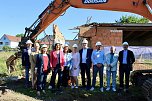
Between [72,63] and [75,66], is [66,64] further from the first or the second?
[75,66]

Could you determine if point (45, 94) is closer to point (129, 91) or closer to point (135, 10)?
point (129, 91)

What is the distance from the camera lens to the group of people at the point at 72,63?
11750mm

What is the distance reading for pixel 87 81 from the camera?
40.3ft

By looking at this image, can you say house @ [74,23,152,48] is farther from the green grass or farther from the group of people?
the green grass

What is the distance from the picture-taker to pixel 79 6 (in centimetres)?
1141

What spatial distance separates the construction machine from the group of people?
1.33 metres

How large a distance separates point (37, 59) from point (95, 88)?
7.94 feet

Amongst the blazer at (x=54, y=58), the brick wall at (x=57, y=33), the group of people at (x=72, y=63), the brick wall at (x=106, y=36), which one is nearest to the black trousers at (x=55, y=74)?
the group of people at (x=72, y=63)

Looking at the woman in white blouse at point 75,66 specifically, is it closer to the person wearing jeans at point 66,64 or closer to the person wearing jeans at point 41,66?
the person wearing jeans at point 66,64

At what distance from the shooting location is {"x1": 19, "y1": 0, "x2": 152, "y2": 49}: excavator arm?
34.0ft

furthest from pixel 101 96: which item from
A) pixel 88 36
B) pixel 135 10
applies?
pixel 88 36

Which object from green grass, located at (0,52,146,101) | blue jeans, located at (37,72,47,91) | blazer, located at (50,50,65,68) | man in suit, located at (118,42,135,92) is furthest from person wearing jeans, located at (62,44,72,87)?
man in suit, located at (118,42,135,92)

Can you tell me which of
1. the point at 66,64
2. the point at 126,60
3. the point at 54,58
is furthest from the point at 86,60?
the point at 126,60

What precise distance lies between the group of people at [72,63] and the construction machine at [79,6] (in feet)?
4.36
